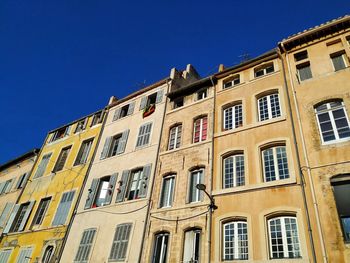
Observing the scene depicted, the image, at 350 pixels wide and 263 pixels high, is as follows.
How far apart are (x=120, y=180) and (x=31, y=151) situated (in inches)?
520

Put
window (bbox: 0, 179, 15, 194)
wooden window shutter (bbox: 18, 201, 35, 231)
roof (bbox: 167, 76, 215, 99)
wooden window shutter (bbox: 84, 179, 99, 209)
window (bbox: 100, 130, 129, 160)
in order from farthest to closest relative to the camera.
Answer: window (bbox: 0, 179, 15, 194) → wooden window shutter (bbox: 18, 201, 35, 231) → window (bbox: 100, 130, 129, 160) → roof (bbox: 167, 76, 215, 99) → wooden window shutter (bbox: 84, 179, 99, 209)

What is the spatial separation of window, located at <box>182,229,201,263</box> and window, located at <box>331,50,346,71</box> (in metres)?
9.05

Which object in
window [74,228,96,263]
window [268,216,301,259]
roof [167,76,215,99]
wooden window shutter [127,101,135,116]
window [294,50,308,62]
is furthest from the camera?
wooden window shutter [127,101,135,116]

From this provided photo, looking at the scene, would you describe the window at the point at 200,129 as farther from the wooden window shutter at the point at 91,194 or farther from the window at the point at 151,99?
the wooden window shutter at the point at 91,194

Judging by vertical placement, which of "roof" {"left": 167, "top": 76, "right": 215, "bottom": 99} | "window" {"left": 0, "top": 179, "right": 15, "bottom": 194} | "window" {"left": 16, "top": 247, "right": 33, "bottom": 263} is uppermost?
"roof" {"left": 167, "top": 76, "right": 215, "bottom": 99}

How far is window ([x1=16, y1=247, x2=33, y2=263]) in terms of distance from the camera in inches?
644

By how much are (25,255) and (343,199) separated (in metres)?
16.8

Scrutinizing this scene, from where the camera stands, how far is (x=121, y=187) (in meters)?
15.4

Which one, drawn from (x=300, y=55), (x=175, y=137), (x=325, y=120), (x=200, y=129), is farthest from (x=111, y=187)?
→ (x=300, y=55)

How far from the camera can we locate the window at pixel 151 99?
61.9 ft

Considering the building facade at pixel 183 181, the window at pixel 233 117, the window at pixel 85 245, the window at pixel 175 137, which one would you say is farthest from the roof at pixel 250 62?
the window at pixel 85 245

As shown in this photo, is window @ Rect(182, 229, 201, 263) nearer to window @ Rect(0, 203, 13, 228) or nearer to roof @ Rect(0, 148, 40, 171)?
window @ Rect(0, 203, 13, 228)

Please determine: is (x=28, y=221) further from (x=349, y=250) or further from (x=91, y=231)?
(x=349, y=250)

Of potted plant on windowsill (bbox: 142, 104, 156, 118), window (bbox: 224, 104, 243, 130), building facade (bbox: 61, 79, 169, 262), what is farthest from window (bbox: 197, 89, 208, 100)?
potted plant on windowsill (bbox: 142, 104, 156, 118)
